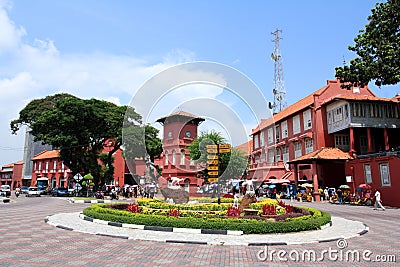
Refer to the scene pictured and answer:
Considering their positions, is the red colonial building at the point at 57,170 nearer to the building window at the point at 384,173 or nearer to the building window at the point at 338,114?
the building window at the point at 338,114

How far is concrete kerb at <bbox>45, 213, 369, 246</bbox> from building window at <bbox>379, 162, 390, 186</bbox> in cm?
1379

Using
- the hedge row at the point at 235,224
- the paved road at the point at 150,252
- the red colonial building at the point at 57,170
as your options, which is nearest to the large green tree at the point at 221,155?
the red colonial building at the point at 57,170

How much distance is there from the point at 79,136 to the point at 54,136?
2.67 metres

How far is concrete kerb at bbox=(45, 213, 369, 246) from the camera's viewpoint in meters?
9.12

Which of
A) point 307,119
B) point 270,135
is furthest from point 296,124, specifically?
point 270,135

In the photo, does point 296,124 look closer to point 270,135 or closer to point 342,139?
point 342,139

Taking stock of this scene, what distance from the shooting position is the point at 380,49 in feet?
74.8

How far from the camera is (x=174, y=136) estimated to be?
1618 inches

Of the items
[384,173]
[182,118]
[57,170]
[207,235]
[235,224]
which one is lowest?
[207,235]

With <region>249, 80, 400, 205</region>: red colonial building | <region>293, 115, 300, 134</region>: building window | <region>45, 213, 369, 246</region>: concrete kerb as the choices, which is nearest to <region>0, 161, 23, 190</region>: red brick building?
<region>249, 80, 400, 205</region>: red colonial building

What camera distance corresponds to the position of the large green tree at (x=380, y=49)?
73.3 ft

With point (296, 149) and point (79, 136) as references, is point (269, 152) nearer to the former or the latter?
point (296, 149)

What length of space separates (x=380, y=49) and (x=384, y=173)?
30.4 feet

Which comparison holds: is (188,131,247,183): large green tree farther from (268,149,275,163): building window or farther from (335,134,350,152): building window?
(335,134,350,152): building window
